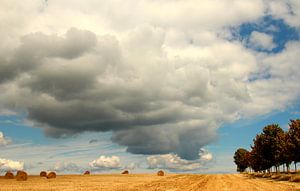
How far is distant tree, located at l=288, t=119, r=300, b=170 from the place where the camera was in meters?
64.9

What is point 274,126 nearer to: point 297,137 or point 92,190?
point 297,137

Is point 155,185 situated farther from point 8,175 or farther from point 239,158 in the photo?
point 239,158

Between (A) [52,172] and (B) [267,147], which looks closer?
(A) [52,172]

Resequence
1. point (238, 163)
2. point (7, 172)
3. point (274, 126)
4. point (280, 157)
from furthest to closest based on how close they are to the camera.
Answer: point (238, 163)
point (274, 126)
point (280, 157)
point (7, 172)

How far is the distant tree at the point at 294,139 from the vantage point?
64875 millimetres

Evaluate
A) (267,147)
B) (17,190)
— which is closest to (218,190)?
(17,190)

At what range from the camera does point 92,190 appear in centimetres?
3528

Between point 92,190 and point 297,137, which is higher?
point 297,137

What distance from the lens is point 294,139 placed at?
2589 inches

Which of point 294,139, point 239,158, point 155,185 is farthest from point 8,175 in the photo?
point 239,158

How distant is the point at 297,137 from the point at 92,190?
4171 cm

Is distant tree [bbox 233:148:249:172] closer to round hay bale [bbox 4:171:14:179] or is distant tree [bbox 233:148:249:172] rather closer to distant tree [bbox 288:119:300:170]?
distant tree [bbox 288:119:300:170]

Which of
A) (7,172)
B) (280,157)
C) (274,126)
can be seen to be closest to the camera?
(7,172)

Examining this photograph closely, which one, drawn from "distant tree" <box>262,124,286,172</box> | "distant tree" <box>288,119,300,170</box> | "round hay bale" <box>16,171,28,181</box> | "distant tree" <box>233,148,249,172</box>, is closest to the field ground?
"round hay bale" <box>16,171,28,181</box>
